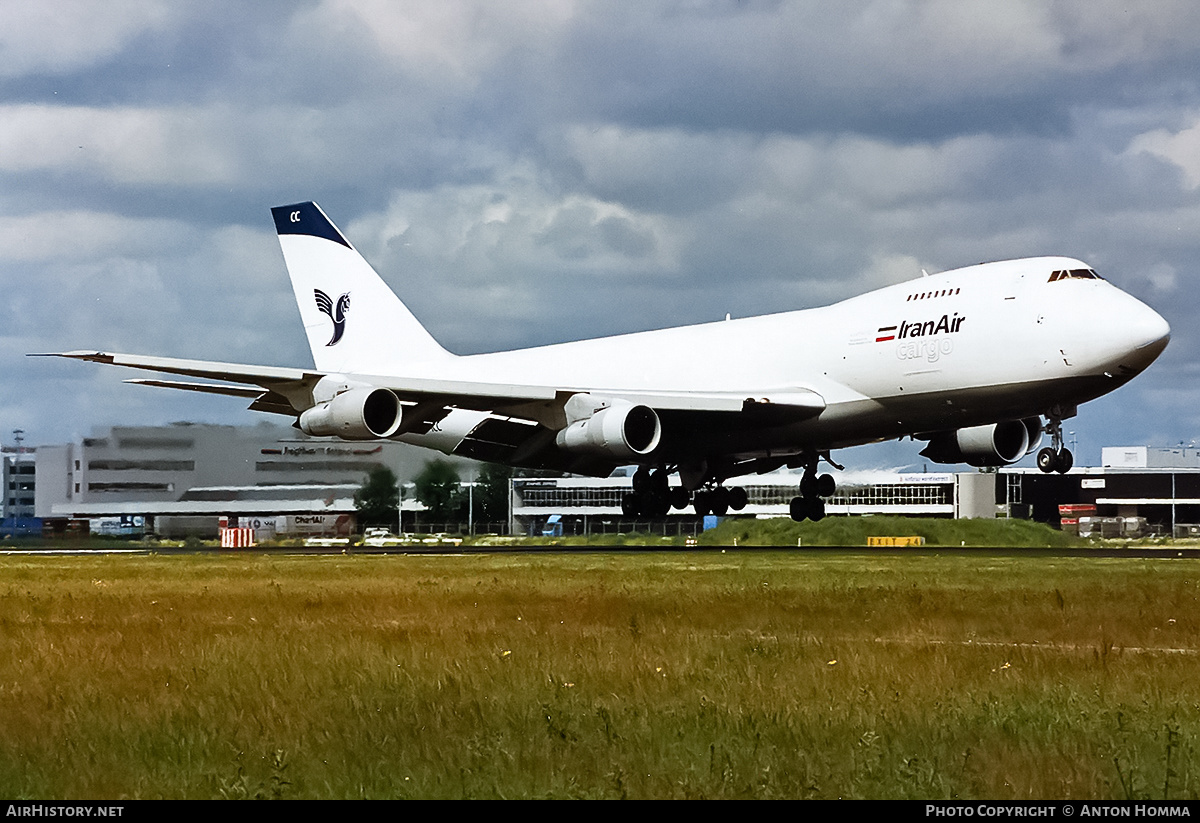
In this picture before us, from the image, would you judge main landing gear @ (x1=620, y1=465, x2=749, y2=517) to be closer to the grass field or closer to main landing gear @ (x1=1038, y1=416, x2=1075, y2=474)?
main landing gear @ (x1=1038, y1=416, x2=1075, y2=474)

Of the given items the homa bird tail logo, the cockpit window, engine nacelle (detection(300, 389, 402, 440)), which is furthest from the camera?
the homa bird tail logo

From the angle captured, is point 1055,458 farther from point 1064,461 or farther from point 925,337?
point 925,337

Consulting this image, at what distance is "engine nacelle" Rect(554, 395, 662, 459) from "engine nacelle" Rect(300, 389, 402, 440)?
429cm

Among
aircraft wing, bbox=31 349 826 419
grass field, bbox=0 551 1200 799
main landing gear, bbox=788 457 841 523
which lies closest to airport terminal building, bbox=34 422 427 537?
aircraft wing, bbox=31 349 826 419

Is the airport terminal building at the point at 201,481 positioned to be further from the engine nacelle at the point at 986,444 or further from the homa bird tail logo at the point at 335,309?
the engine nacelle at the point at 986,444

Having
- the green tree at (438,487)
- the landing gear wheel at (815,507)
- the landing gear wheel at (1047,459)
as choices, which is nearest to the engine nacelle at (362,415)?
the green tree at (438,487)

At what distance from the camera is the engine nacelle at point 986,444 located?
36.8 m

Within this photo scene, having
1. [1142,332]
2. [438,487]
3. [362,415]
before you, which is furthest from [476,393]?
[1142,332]

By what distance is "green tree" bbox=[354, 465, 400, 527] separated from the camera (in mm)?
45531

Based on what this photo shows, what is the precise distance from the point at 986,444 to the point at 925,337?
6165 mm

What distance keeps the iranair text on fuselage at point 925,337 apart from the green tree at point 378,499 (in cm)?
1865

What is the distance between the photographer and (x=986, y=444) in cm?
3684
